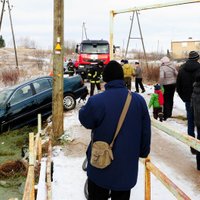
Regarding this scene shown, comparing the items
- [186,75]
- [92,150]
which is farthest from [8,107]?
[92,150]

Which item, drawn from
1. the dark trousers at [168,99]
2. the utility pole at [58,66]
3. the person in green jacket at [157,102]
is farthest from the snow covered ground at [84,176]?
the person in green jacket at [157,102]

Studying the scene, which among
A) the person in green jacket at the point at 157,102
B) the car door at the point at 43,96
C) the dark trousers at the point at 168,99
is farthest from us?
the car door at the point at 43,96

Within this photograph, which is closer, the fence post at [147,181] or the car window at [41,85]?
the fence post at [147,181]

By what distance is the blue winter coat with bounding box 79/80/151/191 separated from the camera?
3.24 meters

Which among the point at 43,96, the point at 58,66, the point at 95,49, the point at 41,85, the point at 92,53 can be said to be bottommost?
the point at 43,96

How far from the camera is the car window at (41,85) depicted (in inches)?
457

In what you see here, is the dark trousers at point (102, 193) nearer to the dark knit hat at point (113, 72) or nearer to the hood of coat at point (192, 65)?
the dark knit hat at point (113, 72)

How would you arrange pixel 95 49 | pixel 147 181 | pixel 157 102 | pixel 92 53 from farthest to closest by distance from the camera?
pixel 95 49 < pixel 92 53 < pixel 157 102 < pixel 147 181

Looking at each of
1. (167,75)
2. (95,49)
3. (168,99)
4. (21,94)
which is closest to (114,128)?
(167,75)

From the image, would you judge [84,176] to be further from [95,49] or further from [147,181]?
[95,49]

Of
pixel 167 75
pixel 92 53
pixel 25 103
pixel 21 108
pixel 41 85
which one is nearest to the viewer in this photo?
pixel 167 75

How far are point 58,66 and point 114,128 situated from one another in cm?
556

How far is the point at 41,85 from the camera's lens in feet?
38.7

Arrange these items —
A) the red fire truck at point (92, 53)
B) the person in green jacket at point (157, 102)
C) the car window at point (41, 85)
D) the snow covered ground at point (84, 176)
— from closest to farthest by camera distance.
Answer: the snow covered ground at point (84, 176)
the person in green jacket at point (157, 102)
the car window at point (41, 85)
the red fire truck at point (92, 53)
